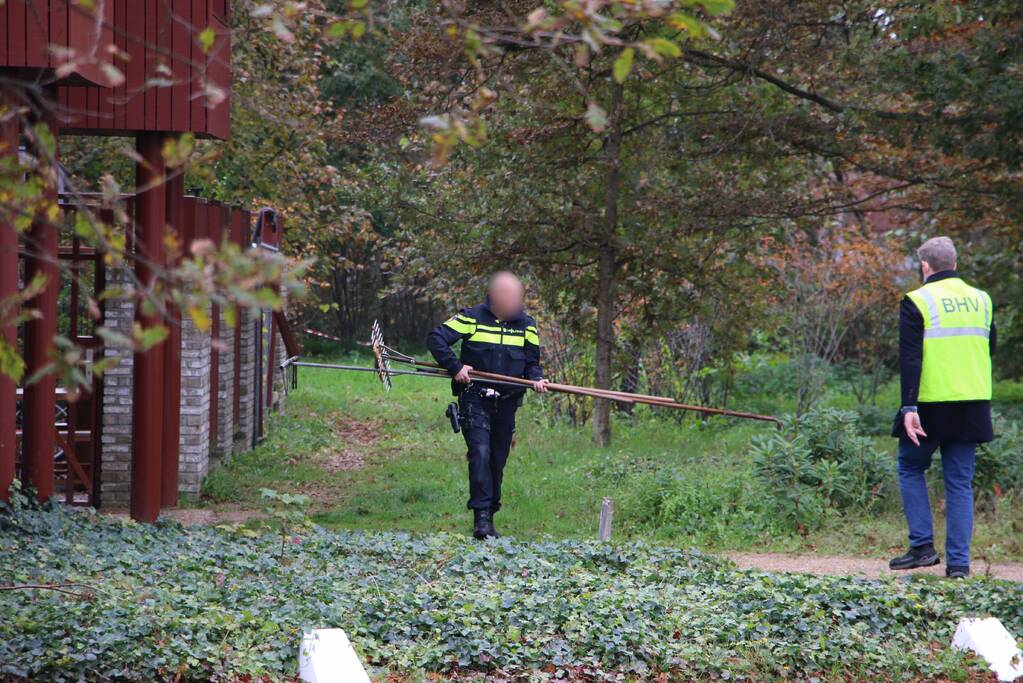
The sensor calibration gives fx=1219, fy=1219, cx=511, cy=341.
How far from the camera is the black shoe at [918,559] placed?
7383 mm

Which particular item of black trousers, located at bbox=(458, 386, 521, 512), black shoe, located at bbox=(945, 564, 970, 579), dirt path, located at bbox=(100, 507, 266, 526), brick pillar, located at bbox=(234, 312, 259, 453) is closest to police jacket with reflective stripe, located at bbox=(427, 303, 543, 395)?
black trousers, located at bbox=(458, 386, 521, 512)

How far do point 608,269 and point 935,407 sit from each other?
6222 millimetres

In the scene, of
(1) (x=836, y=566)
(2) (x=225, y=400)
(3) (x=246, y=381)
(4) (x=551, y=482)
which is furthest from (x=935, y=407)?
(3) (x=246, y=381)

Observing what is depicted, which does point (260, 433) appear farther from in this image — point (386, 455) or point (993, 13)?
point (993, 13)

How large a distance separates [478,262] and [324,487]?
282cm

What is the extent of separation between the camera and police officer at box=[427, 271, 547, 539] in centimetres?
888

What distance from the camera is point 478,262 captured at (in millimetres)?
12797

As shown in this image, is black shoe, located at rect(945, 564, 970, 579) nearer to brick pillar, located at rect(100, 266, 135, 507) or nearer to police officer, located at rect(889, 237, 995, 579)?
police officer, located at rect(889, 237, 995, 579)

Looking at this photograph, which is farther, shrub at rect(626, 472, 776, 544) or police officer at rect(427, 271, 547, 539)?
shrub at rect(626, 472, 776, 544)

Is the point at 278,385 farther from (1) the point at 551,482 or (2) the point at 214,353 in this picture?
(1) the point at 551,482

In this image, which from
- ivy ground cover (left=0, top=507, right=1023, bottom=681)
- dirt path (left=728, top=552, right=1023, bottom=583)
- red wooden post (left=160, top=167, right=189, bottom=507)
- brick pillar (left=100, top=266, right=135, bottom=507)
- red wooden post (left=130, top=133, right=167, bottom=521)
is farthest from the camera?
brick pillar (left=100, top=266, right=135, bottom=507)

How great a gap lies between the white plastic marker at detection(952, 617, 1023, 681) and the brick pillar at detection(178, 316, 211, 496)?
6.68m

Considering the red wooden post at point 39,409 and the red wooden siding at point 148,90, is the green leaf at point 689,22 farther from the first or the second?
the red wooden siding at point 148,90

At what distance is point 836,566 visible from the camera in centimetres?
820
